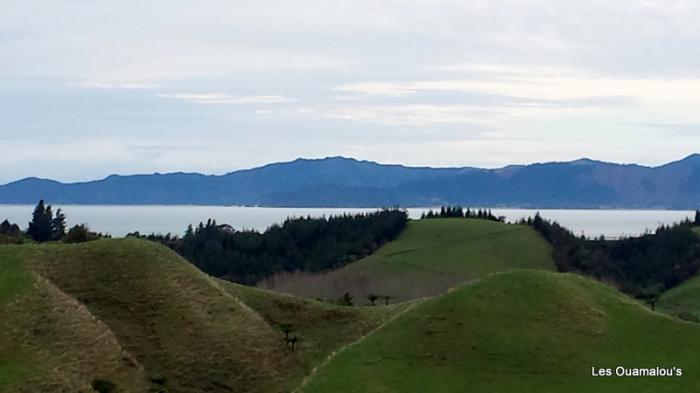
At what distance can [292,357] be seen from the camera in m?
41.7

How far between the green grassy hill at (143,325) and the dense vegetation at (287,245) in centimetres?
6772

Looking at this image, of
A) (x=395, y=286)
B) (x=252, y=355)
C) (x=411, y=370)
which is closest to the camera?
(x=411, y=370)

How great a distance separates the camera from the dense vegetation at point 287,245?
386 feet

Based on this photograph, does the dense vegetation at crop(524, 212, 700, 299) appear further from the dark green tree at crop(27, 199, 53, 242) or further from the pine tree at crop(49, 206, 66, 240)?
the dark green tree at crop(27, 199, 53, 242)

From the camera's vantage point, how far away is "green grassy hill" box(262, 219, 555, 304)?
101531mm

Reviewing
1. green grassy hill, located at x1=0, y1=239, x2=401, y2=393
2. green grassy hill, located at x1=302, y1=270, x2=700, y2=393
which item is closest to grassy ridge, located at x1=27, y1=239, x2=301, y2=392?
green grassy hill, located at x1=0, y1=239, x2=401, y2=393

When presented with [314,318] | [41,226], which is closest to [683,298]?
[314,318]

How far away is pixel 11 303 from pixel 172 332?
6.28 metres

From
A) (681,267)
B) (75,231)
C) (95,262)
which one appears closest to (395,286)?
(681,267)

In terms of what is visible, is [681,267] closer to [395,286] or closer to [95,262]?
[395,286]

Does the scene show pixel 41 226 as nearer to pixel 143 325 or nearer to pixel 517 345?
pixel 143 325

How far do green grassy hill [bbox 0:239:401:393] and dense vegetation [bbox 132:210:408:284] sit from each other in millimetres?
67725

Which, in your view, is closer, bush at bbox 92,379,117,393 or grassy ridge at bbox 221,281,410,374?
bush at bbox 92,379,117,393

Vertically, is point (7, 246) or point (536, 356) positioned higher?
point (7, 246)
